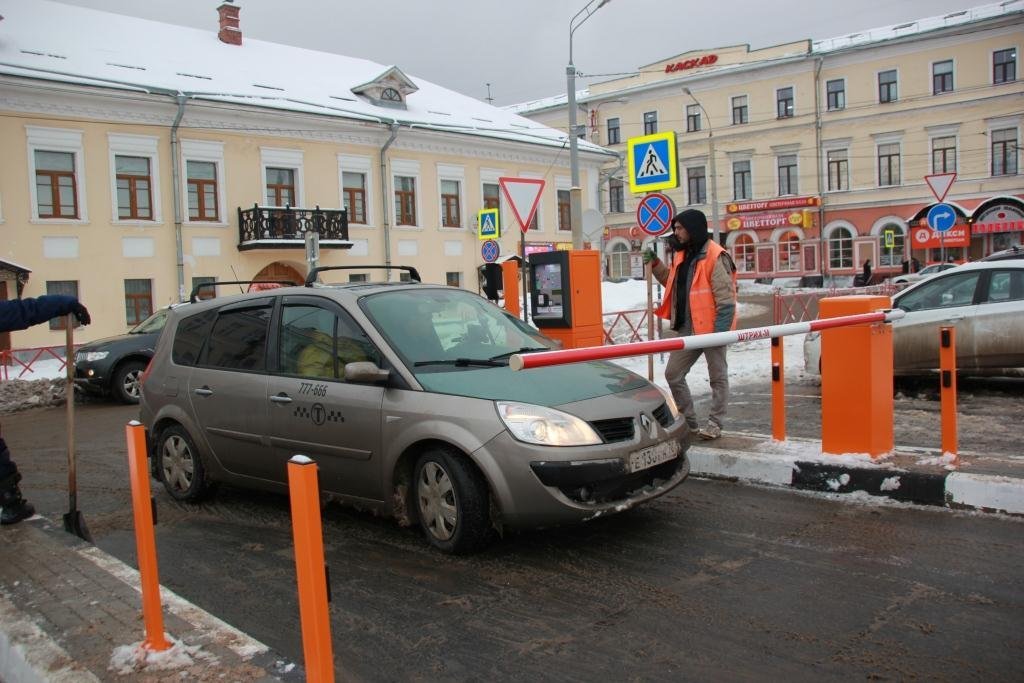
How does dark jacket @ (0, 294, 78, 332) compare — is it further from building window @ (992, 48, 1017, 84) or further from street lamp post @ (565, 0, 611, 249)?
building window @ (992, 48, 1017, 84)

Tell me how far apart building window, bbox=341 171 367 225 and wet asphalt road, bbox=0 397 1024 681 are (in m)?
25.0

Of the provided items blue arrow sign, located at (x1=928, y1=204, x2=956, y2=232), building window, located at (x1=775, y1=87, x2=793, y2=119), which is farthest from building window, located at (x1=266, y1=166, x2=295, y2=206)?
building window, located at (x1=775, y1=87, x2=793, y2=119)

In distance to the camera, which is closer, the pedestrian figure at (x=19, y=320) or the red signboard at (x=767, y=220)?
the pedestrian figure at (x=19, y=320)

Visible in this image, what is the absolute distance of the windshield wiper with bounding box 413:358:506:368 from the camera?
16.7ft

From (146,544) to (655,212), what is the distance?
9.88 metres

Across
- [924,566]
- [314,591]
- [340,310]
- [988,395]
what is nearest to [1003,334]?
[988,395]

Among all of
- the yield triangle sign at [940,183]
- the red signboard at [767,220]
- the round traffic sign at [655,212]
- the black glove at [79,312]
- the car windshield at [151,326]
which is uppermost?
the red signboard at [767,220]

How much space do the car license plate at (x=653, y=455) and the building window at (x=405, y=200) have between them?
2743cm

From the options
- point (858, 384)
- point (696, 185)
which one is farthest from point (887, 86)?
point (858, 384)

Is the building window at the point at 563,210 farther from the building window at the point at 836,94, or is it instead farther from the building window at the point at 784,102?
the building window at the point at 836,94

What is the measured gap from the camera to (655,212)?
12156mm

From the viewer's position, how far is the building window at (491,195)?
34.2 metres

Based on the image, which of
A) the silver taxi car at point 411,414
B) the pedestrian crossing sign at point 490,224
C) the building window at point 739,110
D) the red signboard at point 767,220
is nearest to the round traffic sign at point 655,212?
the pedestrian crossing sign at point 490,224

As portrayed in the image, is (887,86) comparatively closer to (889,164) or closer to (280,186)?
(889,164)
